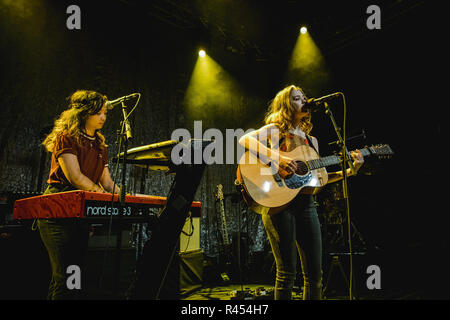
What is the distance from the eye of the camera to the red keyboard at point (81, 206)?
68.2 inches

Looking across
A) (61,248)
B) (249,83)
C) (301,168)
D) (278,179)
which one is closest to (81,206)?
(61,248)

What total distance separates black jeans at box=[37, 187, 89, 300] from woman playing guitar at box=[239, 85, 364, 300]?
138 centimetres

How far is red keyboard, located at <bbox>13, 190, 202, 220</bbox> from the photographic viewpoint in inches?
68.2

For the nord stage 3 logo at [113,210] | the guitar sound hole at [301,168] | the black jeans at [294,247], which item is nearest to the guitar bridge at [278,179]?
the guitar sound hole at [301,168]

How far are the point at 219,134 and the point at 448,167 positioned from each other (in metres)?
4.22

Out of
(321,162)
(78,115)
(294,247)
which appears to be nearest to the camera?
(294,247)

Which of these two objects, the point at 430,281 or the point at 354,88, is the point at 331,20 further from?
the point at 430,281

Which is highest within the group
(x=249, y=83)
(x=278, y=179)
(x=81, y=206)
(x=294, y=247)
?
(x=249, y=83)

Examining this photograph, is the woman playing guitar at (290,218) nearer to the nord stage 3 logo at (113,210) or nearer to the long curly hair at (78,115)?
the nord stage 3 logo at (113,210)

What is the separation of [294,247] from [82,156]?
1743 mm

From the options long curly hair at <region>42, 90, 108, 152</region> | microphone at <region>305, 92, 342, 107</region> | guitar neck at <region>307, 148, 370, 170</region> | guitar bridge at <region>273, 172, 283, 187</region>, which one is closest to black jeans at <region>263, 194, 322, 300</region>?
guitar bridge at <region>273, 172, 283, 187</region>

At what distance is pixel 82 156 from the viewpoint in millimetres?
2176

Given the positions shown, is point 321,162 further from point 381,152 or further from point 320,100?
point 381,152

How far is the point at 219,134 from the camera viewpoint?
21.0 feet
